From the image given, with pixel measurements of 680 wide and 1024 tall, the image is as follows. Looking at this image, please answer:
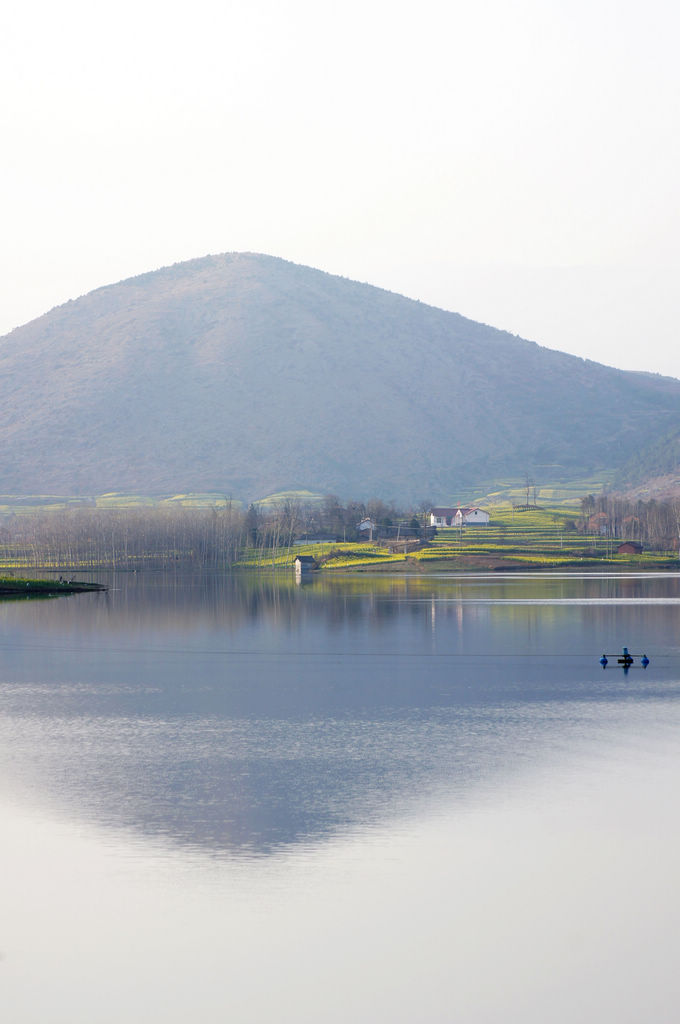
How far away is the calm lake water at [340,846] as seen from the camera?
51.9 ft

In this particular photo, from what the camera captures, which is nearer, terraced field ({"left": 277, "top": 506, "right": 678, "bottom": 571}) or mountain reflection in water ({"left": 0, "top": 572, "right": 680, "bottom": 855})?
mountain reflection in water ({"left": 0, "top": 572, "right": 680, "bottom": 855})

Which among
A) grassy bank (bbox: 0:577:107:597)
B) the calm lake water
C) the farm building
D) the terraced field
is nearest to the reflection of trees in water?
grassy bank (bbox: 0:577:107:597)

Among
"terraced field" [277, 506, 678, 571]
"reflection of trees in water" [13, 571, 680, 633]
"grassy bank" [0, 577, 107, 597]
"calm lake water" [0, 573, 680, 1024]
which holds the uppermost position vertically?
"terraced field" [277, 506, 678, 571]

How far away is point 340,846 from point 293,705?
17.5 meters

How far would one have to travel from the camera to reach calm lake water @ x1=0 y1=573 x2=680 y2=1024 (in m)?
15.8

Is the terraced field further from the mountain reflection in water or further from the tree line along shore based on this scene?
the mountain reflection in water

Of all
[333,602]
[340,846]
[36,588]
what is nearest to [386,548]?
[36,588]

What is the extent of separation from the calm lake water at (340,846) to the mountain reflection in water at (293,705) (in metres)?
0.15

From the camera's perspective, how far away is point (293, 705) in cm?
3859

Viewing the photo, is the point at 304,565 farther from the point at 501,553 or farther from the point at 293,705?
the point at 293,705

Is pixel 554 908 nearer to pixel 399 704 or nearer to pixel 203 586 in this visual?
pixel 399 704

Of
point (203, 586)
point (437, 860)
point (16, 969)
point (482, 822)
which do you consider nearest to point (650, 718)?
point (482, 822)

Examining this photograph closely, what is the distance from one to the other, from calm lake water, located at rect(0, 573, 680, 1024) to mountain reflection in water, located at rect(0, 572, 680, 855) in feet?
0.48

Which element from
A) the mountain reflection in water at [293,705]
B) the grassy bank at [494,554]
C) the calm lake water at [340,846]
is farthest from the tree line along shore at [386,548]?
the calm lake water at [340,846]
